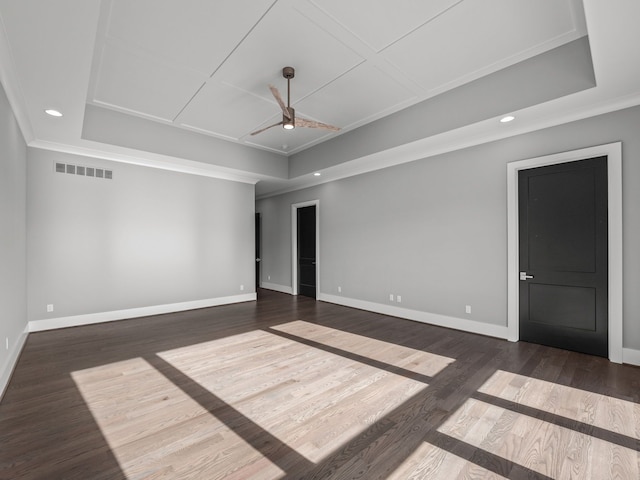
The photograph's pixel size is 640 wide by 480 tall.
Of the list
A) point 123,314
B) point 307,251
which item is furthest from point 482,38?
point 123,314

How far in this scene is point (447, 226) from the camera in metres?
4.58

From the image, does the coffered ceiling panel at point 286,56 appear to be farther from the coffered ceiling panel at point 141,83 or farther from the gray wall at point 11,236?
the gray wall at point 11,236

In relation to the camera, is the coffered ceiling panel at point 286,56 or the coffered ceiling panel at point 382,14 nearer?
the coffered ceiling panel at point 382,14

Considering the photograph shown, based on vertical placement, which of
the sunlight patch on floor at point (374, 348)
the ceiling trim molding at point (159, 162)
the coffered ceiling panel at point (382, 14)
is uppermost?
the coffered ceiling panel at point (382, 14)

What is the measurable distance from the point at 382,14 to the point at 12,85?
11.5 ft

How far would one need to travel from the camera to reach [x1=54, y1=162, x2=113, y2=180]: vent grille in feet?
15.0

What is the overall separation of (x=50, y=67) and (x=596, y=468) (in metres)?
4.82

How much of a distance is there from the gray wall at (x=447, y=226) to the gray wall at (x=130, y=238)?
2218mm

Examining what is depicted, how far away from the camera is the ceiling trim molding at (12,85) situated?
2.21 m

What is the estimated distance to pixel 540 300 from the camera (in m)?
3.72

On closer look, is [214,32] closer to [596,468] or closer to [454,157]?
[454,157]

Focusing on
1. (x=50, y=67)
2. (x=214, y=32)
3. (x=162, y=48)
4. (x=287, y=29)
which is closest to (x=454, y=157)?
(x=287, y=29)

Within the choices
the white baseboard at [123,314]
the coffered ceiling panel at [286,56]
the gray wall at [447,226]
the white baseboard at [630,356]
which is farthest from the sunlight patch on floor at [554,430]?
the white baseboard at [123,314]

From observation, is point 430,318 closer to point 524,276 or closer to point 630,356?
point 524,276
